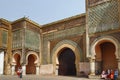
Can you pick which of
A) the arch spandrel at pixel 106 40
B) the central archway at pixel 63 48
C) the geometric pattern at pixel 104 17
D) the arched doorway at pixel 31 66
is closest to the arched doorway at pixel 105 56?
the arch spandrel at pixel 106 40

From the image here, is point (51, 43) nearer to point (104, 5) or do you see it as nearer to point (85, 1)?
point (85, 1)

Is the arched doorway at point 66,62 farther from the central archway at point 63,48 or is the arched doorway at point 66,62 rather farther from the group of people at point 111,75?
the group of people at point 111,75

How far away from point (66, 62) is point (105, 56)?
556 centimetres

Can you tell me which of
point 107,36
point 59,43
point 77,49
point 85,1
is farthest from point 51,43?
point 107,36

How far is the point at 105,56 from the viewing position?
15242 mm

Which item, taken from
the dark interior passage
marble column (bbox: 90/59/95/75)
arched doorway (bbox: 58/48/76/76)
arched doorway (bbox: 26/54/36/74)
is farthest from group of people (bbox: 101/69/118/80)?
arched doorway (bbox: 26/54/36/74)

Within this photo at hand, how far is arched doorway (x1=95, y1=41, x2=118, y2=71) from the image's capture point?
14.7 metres

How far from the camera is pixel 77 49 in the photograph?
16.5m

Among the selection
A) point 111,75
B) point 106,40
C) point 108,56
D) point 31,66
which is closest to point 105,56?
point 108,56

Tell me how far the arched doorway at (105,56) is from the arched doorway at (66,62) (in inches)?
167

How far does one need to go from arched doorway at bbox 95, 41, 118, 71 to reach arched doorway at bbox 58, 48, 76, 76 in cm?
425

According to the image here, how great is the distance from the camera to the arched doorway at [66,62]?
18828mm

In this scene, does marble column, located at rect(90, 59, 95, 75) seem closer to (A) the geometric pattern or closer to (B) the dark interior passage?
(B) the dark interior passage

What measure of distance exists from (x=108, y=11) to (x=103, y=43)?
261 cm
